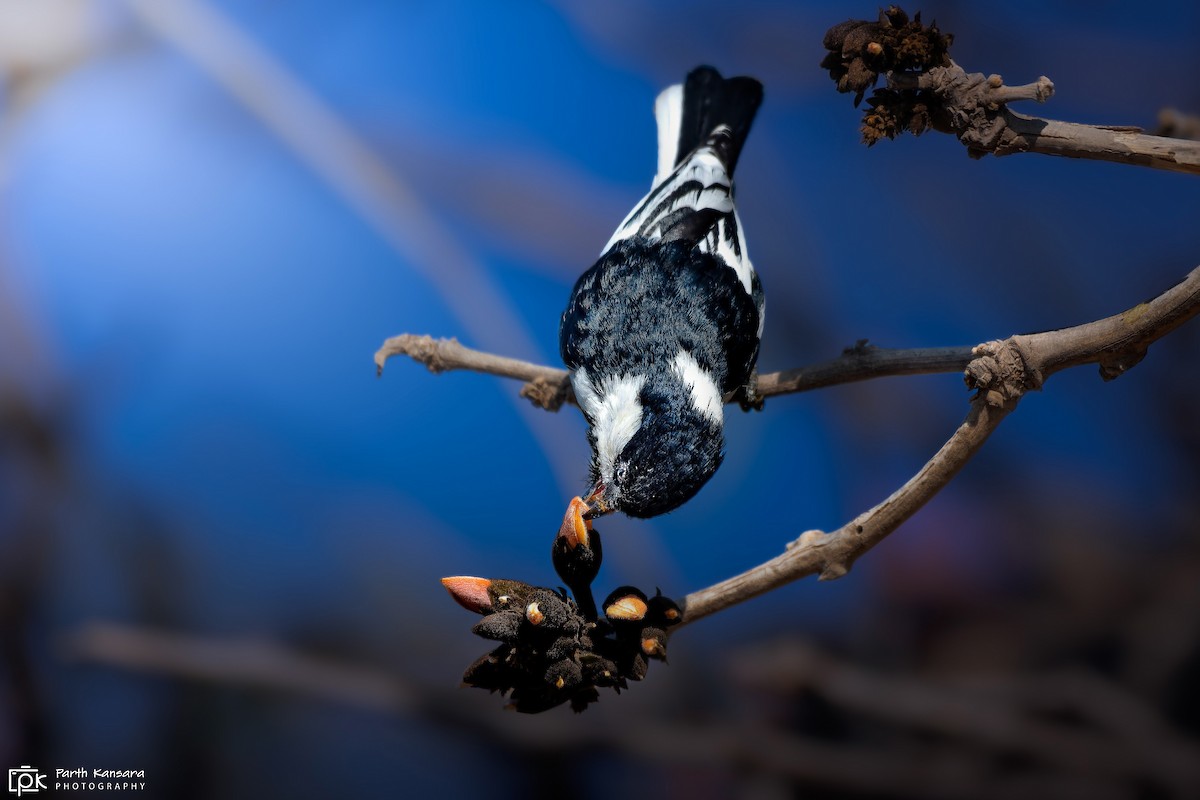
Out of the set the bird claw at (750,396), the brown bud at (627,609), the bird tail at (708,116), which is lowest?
the brown bud at (627,609)

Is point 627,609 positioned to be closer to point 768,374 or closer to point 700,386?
point 700,386

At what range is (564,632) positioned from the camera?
3.33ft

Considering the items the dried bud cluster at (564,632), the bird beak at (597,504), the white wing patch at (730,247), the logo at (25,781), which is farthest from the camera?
the logo at (25,781)

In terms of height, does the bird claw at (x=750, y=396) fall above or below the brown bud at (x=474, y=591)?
above

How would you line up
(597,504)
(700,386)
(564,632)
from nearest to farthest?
(564,632), (597,504), (700,386)

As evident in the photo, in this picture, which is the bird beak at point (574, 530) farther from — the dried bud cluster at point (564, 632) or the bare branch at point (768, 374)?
the bare branch at point (768, 374)

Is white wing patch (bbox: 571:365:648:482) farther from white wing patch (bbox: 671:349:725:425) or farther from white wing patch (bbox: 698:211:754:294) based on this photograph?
white wing patch (bbox: 698:211:754:294)

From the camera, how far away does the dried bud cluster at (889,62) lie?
1.09m

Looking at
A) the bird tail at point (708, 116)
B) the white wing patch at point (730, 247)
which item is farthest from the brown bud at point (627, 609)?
the bird tail at point (708, 116)

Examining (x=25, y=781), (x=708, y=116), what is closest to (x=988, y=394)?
(x=708, y=116)

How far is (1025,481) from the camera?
2.04 meters

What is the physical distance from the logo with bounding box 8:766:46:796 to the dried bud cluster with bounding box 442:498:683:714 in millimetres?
1610

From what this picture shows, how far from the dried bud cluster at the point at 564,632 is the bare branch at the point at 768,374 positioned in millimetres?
629

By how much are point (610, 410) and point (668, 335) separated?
16 centimetres
